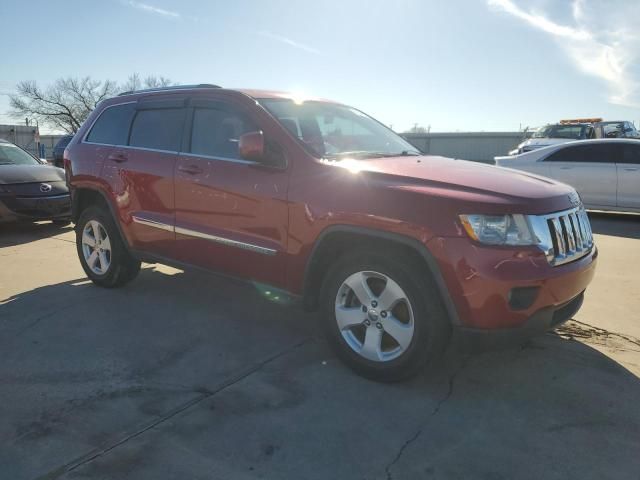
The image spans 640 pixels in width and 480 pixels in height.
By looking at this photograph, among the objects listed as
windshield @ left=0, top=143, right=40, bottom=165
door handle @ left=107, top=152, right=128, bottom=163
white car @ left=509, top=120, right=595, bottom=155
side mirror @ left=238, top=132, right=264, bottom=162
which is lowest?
windshield @ left=0, top=143, right=40, bottom=165

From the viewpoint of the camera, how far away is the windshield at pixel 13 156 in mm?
8586

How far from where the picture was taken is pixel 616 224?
8922 millimetres

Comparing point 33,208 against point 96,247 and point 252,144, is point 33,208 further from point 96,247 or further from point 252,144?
point 252,144

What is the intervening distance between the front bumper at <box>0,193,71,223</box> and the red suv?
379cm

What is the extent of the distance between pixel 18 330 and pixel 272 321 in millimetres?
1947

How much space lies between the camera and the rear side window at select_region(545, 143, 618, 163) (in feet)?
30.3

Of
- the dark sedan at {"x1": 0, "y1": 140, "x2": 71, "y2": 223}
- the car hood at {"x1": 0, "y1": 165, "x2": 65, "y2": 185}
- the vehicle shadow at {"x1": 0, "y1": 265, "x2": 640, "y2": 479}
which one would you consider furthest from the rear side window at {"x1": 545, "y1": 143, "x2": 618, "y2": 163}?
the car hood at {"x1": 0, "y1": 165, "x2": 65, "y2": 185}

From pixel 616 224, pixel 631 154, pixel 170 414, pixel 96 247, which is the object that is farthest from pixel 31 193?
pixel 631 154

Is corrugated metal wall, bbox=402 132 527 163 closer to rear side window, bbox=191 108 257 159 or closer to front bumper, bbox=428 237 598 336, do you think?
rear side window, bbox=191 108 257 159

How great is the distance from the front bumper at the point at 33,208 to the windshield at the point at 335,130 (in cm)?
501

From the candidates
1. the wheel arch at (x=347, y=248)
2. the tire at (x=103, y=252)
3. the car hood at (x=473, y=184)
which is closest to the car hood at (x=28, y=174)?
the tire at (x=103, y=252)

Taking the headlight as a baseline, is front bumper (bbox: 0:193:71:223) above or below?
below

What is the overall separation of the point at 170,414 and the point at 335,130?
2.32 meters

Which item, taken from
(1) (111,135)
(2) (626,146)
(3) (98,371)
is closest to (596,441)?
(3) (98,371)
